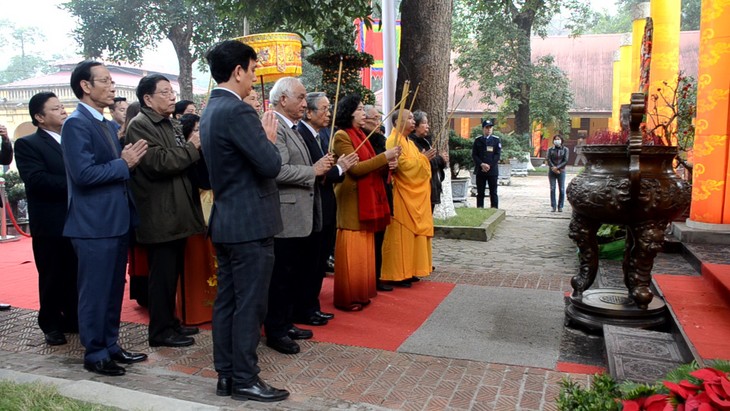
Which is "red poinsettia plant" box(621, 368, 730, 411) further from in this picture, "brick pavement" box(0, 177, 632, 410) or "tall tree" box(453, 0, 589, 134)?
"tall tree" box(453, 0, 589, 134)

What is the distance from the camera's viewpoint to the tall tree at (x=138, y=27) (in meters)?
20.3

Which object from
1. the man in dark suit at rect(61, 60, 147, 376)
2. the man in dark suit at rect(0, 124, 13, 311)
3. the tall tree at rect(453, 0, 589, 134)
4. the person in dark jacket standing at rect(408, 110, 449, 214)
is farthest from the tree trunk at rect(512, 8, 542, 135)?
the man in dark suit at rect(61, 60, 147, 376)

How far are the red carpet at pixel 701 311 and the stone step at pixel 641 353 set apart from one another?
0.35 ft

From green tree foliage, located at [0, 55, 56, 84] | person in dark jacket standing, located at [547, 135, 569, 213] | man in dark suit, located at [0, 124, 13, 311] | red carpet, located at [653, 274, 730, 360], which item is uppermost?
green tree foliage, located at [0, 55, 56, 84]

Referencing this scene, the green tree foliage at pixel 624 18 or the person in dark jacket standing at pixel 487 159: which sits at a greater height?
the green tree foliage at pixel 624 18

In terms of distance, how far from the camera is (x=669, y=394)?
191 cm

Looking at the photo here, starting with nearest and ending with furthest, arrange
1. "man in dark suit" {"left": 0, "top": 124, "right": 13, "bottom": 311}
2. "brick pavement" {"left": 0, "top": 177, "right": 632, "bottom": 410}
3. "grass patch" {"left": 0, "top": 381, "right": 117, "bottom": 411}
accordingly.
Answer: "grass patch" {"left": 0, "top": 381, "right": 117, "bottom": 411}
"brick pavement" {"left": 0, "top": 177, "right": 632, "bottom": 410}
"man in dark suit" {"left": 0, "top": 124, "right": 13, "bottom": 311}

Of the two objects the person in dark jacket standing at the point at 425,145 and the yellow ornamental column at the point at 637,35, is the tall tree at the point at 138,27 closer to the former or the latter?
the yellow ornamental column at the point at 637,35

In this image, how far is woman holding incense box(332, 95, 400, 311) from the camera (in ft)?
14.9

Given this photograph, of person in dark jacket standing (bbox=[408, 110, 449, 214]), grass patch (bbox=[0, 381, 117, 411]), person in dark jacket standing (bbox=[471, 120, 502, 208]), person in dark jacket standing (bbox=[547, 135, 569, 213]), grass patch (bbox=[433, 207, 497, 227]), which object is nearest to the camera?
grass patch (bbox=[0, 381, 117, 411])

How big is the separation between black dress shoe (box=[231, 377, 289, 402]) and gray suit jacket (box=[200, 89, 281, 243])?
0.72 m

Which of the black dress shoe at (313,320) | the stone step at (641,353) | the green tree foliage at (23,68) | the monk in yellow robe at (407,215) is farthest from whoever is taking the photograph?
the green tree foliage at (23,68)

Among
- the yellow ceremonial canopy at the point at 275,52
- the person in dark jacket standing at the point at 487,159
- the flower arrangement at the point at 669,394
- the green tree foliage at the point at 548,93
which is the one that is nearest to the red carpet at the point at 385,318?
the flower arrangement at the point at 669,394

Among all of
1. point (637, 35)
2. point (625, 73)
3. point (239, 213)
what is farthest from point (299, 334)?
point (625, 73)
